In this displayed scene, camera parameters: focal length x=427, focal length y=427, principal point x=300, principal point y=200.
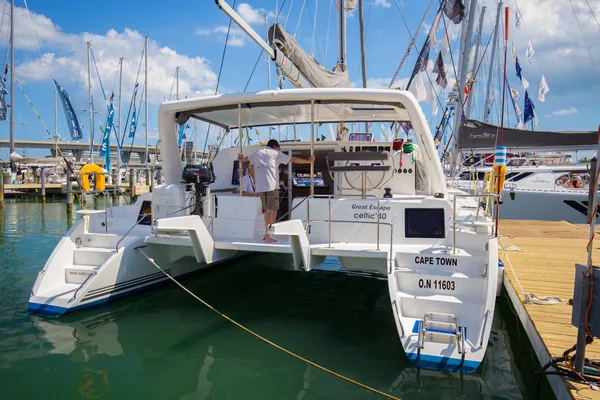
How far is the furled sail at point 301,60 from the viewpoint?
264 inches

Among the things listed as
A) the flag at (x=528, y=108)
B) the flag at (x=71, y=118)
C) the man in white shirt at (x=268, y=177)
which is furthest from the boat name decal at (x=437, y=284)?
the flag at (x=71, y=118)

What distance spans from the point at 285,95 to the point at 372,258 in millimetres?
2533

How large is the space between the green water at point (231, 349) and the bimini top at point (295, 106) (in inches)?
119

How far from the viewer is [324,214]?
6121 millimetres

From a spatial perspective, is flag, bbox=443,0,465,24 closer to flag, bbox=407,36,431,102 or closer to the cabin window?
flag, bbox=407,36,431,102

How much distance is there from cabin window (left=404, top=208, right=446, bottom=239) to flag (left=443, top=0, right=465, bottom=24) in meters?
7.79

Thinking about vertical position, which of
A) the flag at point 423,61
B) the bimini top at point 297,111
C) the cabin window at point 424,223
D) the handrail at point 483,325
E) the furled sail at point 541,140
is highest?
the flag at point 423,61

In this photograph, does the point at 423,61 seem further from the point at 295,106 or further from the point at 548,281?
the point at 548,281

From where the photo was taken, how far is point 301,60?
7.05 metres

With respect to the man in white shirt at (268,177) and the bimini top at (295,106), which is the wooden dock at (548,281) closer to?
the bimini top at (295,106)

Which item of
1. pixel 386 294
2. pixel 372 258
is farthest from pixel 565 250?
pixel 372 258

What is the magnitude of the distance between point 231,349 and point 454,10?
10.6 m

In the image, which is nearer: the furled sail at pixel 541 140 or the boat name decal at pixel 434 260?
the boat name decal at pixel 434 260

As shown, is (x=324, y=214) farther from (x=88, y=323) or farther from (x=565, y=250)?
(x=565, y=250)
